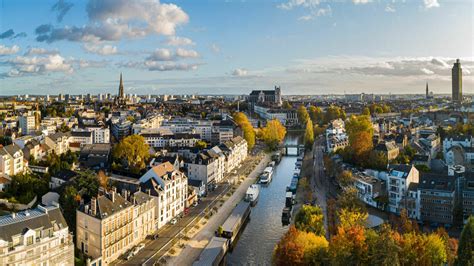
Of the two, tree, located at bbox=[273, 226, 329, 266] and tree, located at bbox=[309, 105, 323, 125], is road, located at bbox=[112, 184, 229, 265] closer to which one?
tree, located at bbox=[273, 226, 329, 266]

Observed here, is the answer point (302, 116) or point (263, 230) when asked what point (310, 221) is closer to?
point (263, 230)

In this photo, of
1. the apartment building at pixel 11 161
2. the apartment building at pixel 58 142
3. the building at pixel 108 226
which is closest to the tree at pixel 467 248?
the building at pixel 108 226

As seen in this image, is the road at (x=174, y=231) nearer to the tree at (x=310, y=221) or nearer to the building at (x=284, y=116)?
the tree at (x=310, y=221)

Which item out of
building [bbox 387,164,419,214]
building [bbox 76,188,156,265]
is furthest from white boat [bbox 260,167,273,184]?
building [bbox 76,188,156,265]

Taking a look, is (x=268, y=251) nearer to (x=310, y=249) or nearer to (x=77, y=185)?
(x=310, y=249)

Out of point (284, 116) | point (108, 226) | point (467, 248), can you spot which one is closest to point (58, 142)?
point (108, 226)

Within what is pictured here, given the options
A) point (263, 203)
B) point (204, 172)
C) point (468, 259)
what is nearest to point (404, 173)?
point (263, 203)
